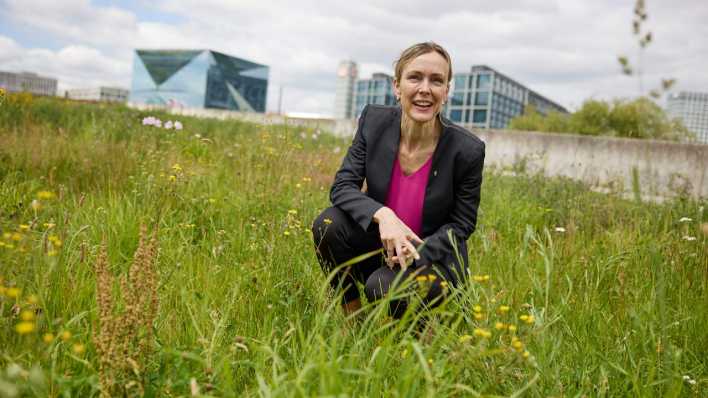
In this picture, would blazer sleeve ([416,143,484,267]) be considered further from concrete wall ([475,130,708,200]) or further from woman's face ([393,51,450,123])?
concrete wall ([475,130,708,200])

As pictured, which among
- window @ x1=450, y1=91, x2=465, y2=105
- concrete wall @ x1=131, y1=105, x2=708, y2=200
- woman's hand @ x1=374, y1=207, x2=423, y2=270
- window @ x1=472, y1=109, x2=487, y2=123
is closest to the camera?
woman's hand @ x1=374, y1=207, x2=423, y2=270

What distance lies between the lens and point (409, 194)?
89.1 inches

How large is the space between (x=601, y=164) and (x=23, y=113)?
26.8 feet

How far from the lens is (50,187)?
10.8 ft

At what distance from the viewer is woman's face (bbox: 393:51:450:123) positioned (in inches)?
83.1

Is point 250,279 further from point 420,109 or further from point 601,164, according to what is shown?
point 601,164

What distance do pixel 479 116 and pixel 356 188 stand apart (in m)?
105

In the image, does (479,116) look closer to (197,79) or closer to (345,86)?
(197,79)

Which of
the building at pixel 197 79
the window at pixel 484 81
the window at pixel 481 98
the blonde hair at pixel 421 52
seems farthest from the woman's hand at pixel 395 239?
the window at pixel 484 81

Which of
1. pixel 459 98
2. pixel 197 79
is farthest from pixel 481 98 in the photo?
pixel 197 79

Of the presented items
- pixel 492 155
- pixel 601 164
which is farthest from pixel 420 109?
pixel 492 155

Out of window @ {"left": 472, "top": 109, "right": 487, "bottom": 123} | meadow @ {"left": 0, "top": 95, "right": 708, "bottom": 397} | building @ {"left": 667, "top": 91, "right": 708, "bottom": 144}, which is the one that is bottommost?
meadow @ {"left": 0, "top": 95, "right": 708, "bottom": 397}

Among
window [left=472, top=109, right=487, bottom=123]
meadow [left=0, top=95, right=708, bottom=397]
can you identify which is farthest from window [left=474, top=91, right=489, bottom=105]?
meadow [left=0, top=95, right=708, bottom=397]

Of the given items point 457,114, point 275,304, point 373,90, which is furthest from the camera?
point 373,90
